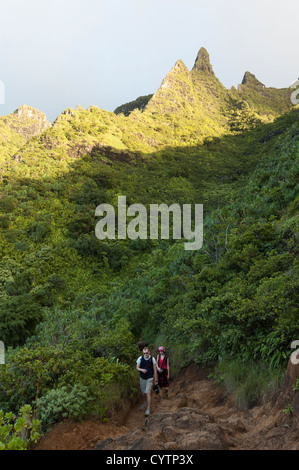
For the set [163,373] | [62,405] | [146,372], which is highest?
[62,405]

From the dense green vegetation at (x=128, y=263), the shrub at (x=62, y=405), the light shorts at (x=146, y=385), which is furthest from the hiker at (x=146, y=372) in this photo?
the shrub at (x=62, y=405)

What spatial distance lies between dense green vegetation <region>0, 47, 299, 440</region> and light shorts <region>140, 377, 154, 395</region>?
0.21m

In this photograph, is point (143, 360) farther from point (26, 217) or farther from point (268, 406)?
point (26, 217)

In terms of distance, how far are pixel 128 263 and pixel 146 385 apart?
13.7m

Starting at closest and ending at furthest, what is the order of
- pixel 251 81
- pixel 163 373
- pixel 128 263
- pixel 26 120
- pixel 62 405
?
1. pixel 62 405
2. pixel 163 373
3. pixel 128 263
4. pixel 26 120
5. pixel 251 81

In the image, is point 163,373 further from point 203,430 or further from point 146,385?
point 203,430

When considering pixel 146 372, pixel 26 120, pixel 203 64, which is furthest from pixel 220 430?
pixel 26 120

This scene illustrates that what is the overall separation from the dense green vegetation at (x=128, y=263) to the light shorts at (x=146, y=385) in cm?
21

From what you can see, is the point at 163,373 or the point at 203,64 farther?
the point at 203,64

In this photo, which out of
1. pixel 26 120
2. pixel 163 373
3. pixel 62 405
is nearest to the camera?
pixel 62 405

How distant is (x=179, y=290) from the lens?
9969 mm

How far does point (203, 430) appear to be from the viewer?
3428 mm

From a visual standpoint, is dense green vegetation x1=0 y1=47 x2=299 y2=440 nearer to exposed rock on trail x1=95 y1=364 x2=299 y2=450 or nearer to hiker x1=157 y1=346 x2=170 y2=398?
hiker x1=157 y1=346 x2=170 y2=398

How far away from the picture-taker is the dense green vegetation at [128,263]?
516 centimetres
